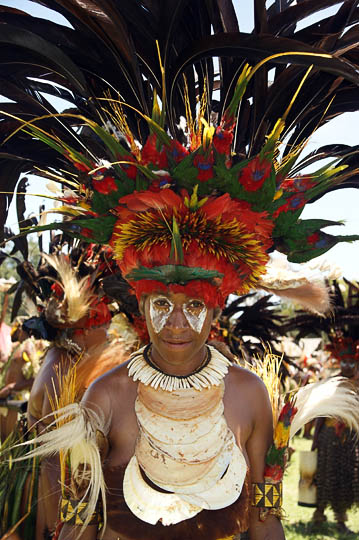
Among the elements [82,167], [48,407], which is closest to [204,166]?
[82,167]

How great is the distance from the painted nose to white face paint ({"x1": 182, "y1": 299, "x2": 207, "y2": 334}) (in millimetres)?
16

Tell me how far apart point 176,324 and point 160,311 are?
9cm

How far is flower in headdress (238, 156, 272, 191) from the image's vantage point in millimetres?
2277

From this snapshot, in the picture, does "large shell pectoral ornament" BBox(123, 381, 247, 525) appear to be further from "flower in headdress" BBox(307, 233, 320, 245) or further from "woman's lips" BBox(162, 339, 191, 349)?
"flower in headdress" BBox(307, 233, 320, 245)

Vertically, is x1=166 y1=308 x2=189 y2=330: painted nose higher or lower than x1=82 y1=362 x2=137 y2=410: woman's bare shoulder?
higher

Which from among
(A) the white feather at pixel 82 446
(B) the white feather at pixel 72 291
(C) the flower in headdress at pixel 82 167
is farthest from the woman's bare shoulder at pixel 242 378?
(B) the white feather at pixel 72 291

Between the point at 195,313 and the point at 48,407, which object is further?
the point at 48,407

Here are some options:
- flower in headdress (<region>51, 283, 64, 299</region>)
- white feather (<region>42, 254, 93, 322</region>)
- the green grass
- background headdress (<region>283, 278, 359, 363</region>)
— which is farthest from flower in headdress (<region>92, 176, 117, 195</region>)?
background headdress (<region>283, 278, 359, 363</region>)

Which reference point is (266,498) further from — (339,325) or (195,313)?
(339,325)

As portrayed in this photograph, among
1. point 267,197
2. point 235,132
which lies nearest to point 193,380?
point 267,197

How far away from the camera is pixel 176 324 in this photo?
7.66 feet

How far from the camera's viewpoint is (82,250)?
4.31 metres

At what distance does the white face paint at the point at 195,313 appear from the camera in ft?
7.78

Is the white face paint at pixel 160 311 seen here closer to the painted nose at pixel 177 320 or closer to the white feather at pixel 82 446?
the painted nose at pixel 177 320
